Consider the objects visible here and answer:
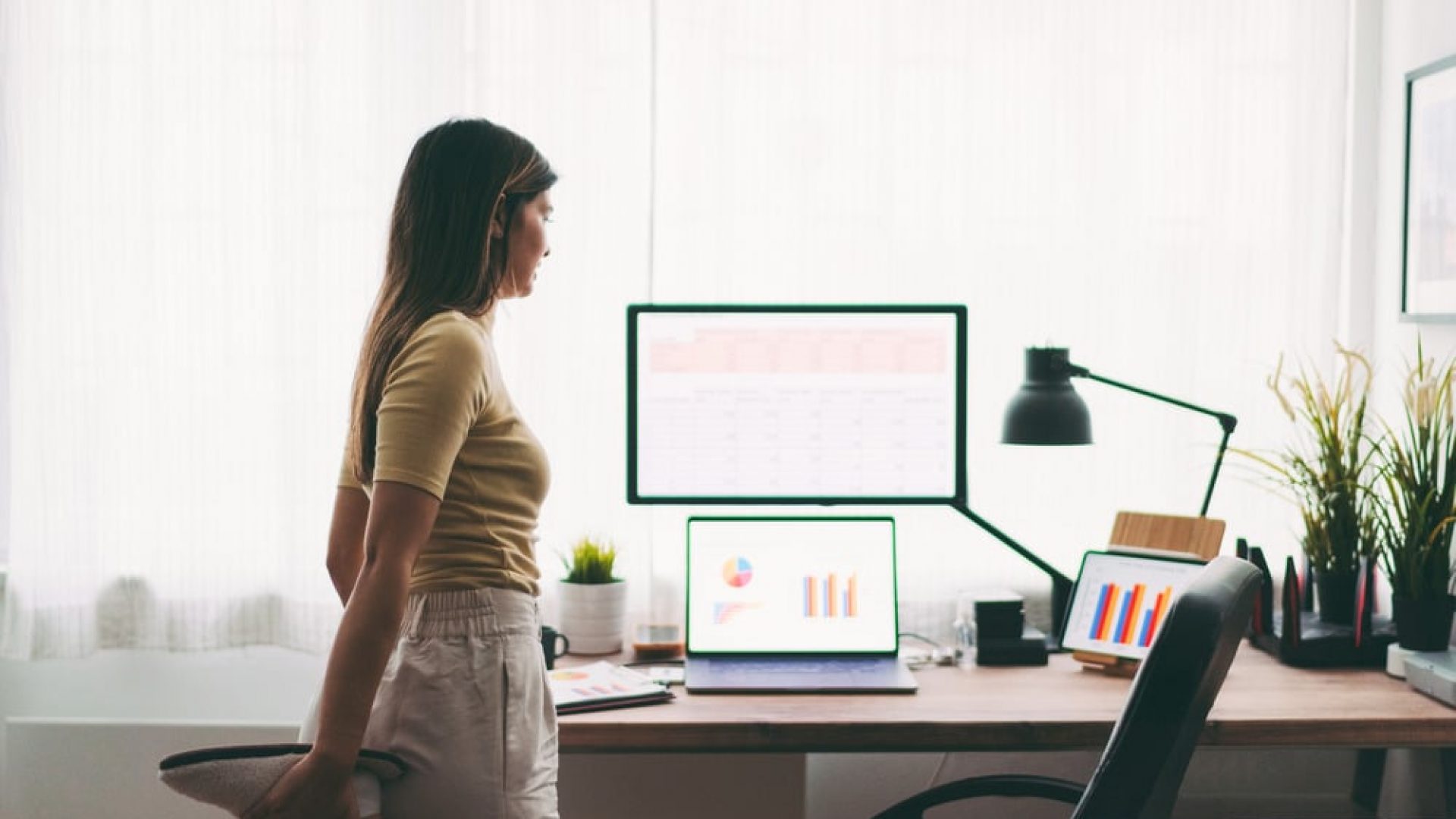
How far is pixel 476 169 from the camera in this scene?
154 cm

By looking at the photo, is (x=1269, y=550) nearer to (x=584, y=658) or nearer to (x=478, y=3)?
(x=584, y=658)

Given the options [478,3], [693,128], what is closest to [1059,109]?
[693,128]

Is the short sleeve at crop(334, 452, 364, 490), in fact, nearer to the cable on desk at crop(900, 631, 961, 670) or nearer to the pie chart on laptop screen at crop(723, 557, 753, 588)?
the pie chart on laptop screen at crop(723, 557, 753, 588)

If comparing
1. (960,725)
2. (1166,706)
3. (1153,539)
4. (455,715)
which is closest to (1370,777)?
(1153,539)

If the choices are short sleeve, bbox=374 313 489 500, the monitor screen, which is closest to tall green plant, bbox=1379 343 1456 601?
the monitor screen

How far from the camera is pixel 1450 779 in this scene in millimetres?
2027

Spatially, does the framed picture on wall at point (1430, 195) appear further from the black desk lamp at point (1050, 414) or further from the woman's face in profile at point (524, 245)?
the woman's face in profile at point (524, 245)

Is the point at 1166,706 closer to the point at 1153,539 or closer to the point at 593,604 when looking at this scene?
the point at 1153,539

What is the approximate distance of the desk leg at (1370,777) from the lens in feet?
8.12

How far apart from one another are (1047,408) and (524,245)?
3.22 ft

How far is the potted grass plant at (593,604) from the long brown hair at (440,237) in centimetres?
77

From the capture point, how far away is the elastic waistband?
1461 mm

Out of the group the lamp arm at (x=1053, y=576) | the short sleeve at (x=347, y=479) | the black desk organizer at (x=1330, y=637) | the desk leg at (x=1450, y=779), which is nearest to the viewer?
the short sleeve at (x=347, y=479)

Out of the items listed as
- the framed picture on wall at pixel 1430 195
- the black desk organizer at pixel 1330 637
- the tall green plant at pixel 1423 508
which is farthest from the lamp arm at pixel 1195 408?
the framed picture on wall at pixel 1430 195
